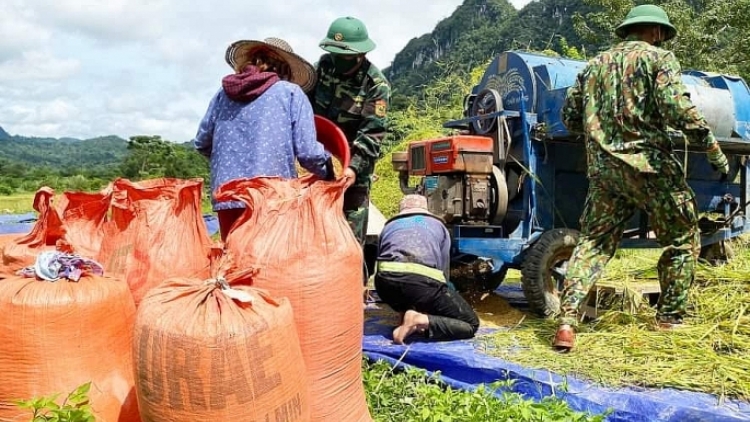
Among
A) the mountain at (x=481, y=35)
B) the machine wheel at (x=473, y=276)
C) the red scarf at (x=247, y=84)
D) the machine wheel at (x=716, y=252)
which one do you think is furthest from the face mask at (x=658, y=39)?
the mountain at (x=481, y=35)

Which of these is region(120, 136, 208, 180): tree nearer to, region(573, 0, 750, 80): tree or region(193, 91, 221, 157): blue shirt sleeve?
region(573, 0, 750, 80): tree

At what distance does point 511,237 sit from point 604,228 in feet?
3.96

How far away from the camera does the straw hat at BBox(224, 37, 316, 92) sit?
3.26 meters

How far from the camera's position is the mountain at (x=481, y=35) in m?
35.5

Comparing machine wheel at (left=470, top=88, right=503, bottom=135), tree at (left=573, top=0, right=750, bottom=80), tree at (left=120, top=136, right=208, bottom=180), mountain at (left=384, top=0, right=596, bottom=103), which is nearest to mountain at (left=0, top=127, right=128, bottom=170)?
mountain at (left=384, top=0, right=596, bottom=103)

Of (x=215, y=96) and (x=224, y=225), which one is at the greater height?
(x=215, y=96)

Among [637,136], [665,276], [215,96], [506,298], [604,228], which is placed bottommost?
[506,298]

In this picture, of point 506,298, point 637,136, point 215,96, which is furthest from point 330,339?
point 506,298

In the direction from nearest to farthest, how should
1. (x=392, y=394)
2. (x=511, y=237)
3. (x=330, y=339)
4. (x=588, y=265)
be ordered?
(x=330, y=339) → (x=392, y=394) → (x=588, y=265) → (x=511, y=237)

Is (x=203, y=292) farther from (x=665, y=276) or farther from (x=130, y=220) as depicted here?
(x=665, y=276)

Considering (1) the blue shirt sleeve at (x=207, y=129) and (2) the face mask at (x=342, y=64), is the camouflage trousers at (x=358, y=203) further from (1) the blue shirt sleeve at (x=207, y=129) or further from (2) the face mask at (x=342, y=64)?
(1) the blue shirt sleeve at (x=207, y=129)

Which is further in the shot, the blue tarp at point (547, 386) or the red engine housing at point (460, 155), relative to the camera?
the red engine housing at point (460, 155)

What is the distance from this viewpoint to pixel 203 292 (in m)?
2.17

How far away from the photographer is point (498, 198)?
16.4 ft
